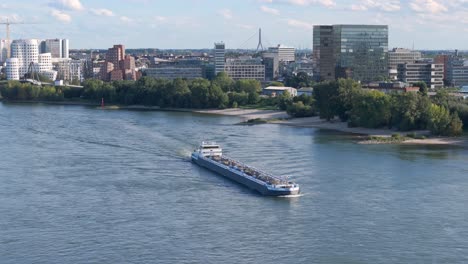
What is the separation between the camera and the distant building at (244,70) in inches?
2083

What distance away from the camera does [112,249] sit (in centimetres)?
1120

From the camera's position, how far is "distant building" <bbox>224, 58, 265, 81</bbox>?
52.9 m

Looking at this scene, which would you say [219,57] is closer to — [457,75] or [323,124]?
[457,75]

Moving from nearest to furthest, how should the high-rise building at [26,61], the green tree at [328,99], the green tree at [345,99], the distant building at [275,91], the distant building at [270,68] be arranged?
the green tree at [345,99] < the green tree at [328,99] < the distant building at [275,91] < the distant building at [270,68] < the high-rise building at [26,61]

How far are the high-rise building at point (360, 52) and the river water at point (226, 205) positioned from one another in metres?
19.6

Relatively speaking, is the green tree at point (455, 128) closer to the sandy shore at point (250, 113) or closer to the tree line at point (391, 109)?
the tree line at point (391, 109)

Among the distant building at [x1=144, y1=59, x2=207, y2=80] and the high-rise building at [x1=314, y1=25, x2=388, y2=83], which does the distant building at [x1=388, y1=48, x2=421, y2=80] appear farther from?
the distant building at [x1=144, y1=59, x2=207, y2=80]

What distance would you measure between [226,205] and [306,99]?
18.0 m

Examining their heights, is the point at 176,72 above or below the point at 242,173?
above

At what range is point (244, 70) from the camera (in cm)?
5294

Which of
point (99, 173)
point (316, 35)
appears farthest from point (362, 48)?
point (99, 173)

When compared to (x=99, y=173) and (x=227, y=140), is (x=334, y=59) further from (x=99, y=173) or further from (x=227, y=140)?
(x=99, y=173)

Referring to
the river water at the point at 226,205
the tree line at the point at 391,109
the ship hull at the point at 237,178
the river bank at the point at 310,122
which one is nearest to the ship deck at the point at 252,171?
the ship hull at the point at 237,178

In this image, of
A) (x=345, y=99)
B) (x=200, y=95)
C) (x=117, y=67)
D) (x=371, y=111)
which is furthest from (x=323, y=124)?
(x=117, y=67)
